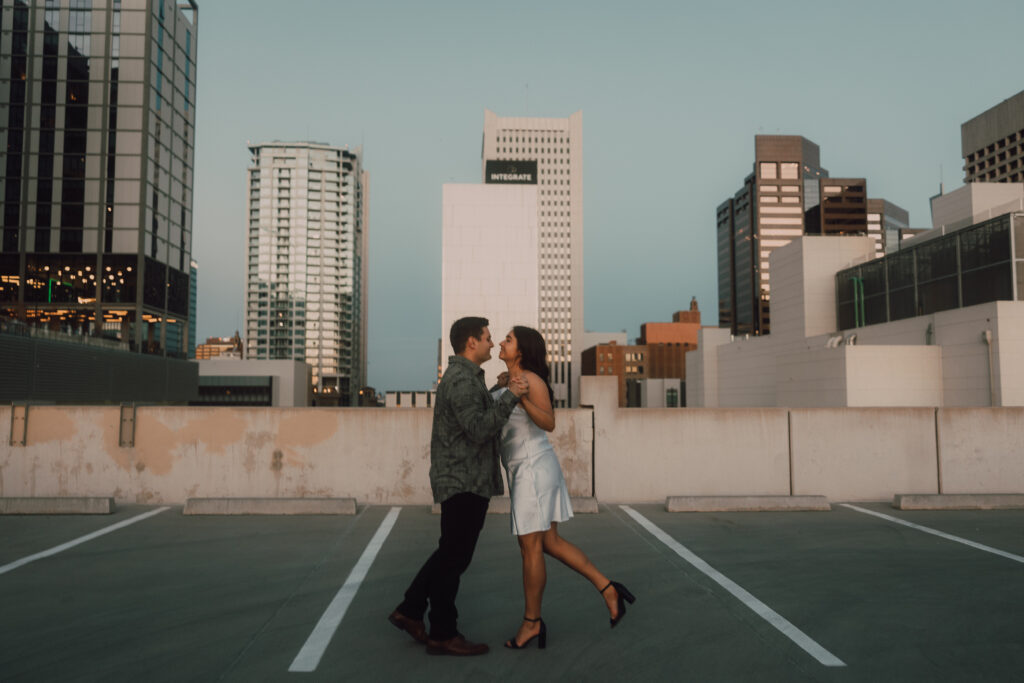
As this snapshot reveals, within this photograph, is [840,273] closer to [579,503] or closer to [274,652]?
[579,503]

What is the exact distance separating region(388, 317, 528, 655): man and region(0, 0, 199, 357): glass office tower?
206 ft

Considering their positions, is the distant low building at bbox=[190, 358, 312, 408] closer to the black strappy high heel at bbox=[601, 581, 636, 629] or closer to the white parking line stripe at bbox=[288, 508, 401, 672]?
the white parking line stripe at bbox=[288, 508, 401, 672]

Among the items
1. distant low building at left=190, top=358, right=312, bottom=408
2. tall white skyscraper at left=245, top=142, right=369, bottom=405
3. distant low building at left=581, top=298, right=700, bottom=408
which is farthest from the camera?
tall white skyscraper at left=245, top=142, right=369, bottom=405

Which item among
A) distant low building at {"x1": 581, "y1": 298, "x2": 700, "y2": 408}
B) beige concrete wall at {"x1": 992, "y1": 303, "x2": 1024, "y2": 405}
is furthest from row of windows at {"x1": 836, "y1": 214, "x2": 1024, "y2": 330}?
distant low building at {"x1": 581, "y1": 298, "x2": 700, "y2": 408}

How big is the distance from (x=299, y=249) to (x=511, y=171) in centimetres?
8494

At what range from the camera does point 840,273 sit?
4622cm

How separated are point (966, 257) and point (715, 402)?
33.9 m

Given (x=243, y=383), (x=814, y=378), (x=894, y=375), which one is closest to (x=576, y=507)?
(x=894, y=375)

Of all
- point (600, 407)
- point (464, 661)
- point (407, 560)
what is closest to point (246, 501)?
point (407, 560)

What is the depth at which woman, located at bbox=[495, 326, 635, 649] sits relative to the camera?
11.0 feet

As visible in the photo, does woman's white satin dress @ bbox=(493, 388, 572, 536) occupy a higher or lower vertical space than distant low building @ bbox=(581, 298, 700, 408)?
lower

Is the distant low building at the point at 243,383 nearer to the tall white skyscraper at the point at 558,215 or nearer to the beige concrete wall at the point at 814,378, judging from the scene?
the beige concrete wall at the point at 814,378

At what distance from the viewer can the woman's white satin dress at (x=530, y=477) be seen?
11.1 feet

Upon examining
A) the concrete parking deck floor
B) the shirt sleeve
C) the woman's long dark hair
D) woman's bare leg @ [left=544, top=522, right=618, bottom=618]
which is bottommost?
the concrete parking deck floor
